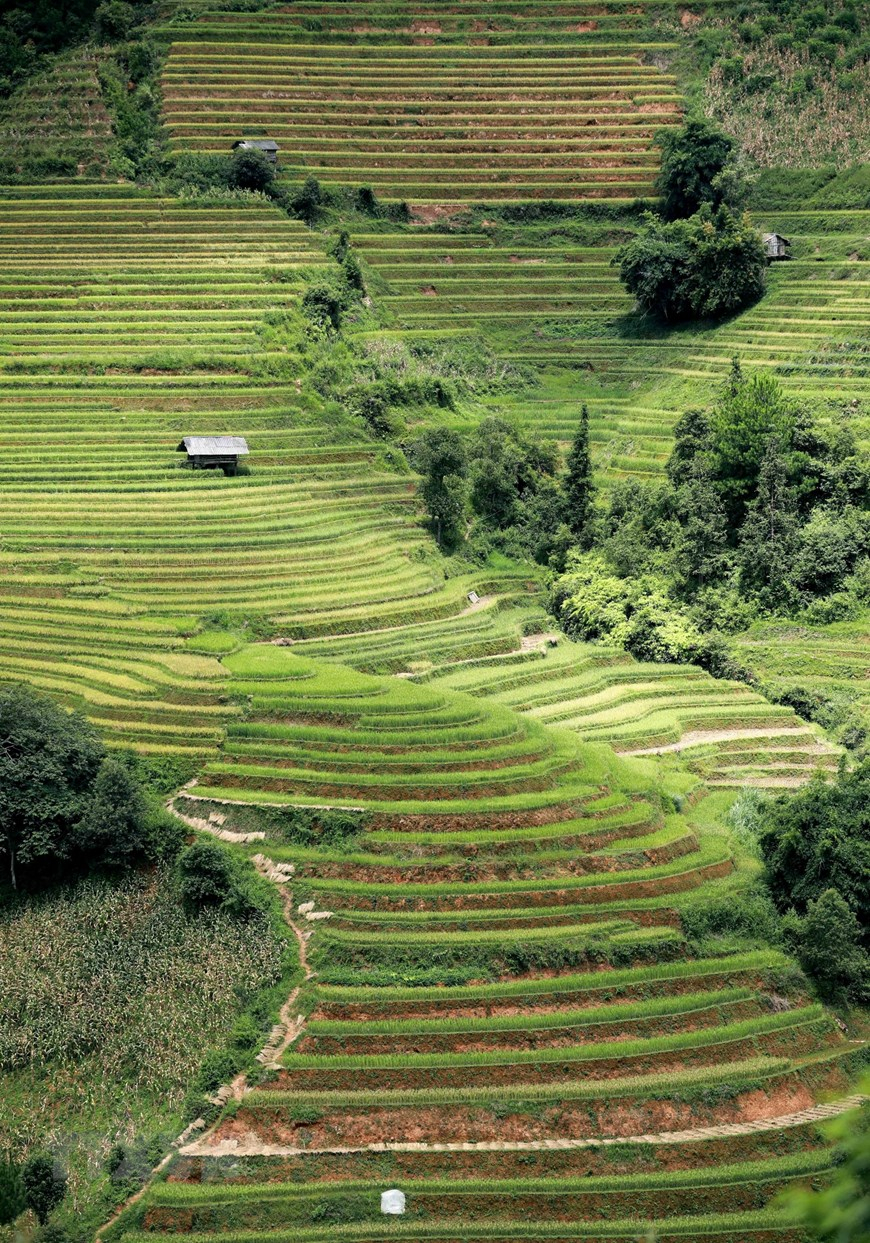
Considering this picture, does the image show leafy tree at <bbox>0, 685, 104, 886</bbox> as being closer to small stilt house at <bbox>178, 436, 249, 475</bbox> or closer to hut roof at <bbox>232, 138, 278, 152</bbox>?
small stilt house at <bbox>178, 436, 249, 475</bbox>

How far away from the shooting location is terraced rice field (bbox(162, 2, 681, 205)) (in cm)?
6856

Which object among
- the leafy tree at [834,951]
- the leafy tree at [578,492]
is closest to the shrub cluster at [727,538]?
the leafy tree at [578,492]

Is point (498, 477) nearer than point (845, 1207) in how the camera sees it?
No

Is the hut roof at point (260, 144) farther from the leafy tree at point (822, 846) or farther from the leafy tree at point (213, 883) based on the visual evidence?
the leafy tree at point (213, 883)

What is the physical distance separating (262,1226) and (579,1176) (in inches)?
194

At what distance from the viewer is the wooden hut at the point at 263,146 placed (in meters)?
65.9

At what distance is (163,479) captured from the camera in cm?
4691

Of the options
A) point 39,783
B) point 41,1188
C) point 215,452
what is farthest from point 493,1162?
point 215,452

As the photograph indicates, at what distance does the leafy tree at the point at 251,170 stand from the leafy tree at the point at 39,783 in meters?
37.7

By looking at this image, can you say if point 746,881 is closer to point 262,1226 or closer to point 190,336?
point 262,1226

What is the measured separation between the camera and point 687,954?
1160 inches

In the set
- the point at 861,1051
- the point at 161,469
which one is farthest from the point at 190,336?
the point at 861,1051

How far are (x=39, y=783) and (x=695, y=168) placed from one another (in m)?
41.1

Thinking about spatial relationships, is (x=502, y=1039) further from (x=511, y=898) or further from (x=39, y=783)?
(x=39, y=783)
